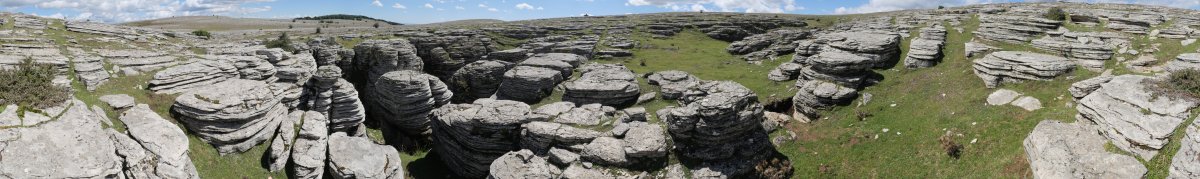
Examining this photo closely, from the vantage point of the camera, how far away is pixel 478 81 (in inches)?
2210

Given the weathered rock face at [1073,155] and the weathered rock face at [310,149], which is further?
the weathered rock face at [310,149]

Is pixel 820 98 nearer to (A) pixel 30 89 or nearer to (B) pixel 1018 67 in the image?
(B) pixel 1018 67

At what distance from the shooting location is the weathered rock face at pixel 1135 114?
72.4 ft

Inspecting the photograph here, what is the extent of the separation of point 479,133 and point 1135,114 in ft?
111

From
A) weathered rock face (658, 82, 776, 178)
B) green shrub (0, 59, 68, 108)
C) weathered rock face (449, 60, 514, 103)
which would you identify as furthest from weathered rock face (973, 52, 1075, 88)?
green shrub (0, 59, 68, 108)

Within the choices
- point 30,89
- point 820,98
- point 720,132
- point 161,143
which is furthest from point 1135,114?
point 30,89

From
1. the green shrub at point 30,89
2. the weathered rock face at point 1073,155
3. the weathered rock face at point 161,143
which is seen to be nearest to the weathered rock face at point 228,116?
the weathered rock face at point 161,143

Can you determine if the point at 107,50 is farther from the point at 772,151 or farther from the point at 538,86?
the point at 772,151

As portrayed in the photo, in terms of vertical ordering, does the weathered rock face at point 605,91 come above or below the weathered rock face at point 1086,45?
below

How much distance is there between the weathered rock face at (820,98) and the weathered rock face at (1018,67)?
8489mm

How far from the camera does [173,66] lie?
119ft

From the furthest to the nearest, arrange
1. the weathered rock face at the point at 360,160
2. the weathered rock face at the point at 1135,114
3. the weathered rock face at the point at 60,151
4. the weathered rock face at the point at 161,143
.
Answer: the weathered rock face at the point at 360,160
the weathered rock face at the point at 161,143
the weathered rock face at the point at 1135,114
the weathered rock face at the point at 60,151

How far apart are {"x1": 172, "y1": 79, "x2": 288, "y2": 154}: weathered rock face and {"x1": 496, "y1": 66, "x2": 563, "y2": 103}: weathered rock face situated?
62.6 feet

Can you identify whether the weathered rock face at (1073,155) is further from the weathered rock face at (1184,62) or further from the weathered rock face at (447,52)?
the weathered rock face at (447,52)
